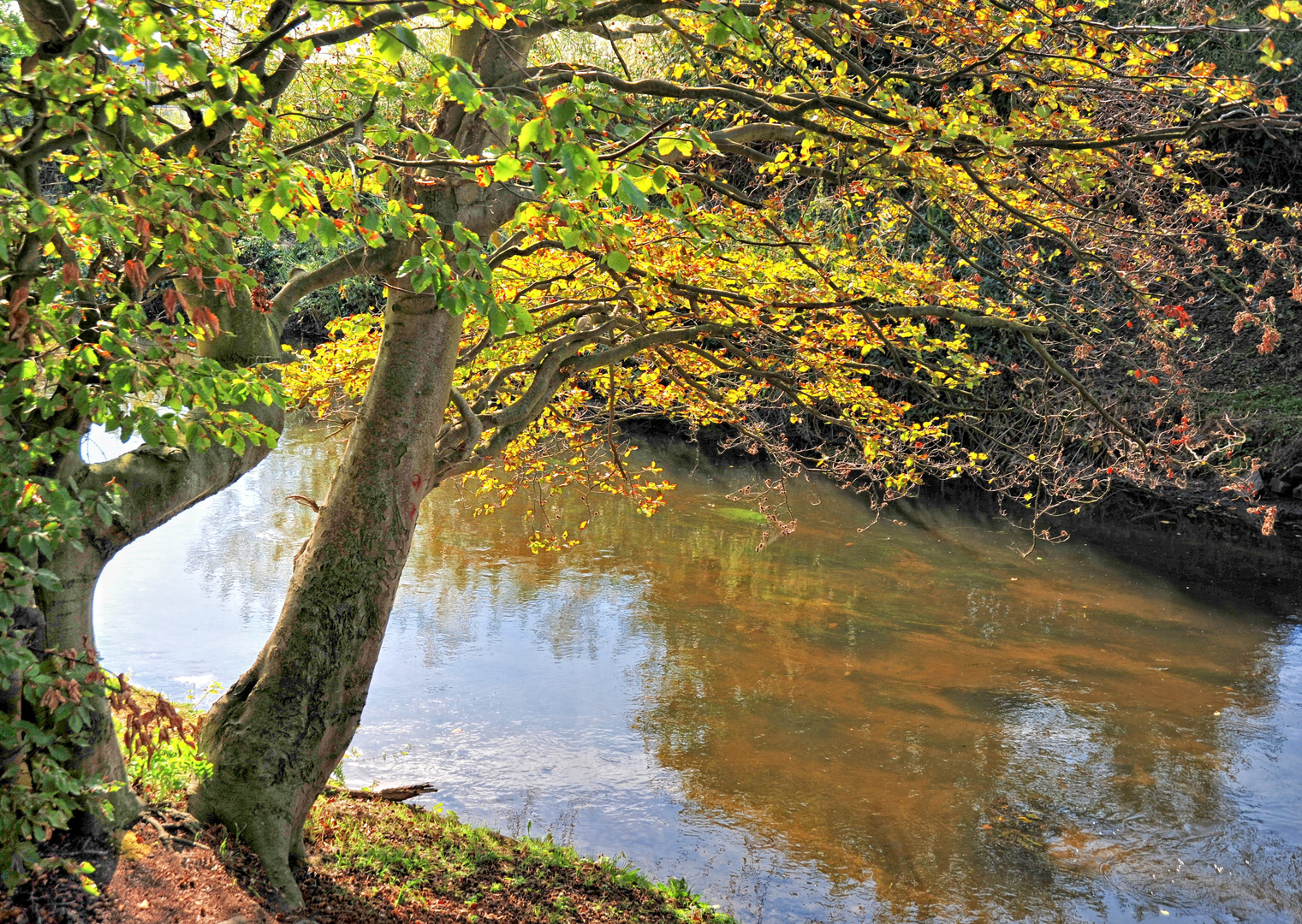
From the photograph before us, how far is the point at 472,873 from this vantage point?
5938 millimetres

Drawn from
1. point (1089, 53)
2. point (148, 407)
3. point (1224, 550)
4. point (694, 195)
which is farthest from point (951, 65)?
point (1224, 550)

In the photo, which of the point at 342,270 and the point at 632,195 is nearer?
the point at 632,195

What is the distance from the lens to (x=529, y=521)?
1688 centimetres

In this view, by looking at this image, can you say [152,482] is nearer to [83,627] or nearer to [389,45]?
[83,627]

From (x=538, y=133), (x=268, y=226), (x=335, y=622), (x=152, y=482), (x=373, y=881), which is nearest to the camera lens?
(x=538, y=133)

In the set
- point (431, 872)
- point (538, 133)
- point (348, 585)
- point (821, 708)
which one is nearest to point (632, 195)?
point (538, 133)

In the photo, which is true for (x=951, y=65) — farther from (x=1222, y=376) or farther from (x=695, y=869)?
(x=1222, y=376)

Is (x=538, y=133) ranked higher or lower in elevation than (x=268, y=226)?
higher

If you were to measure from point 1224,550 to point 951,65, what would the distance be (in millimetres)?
14055

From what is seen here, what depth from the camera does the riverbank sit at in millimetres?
3873

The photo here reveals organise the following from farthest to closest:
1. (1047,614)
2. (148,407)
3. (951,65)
A: (1047,614)
(951,65)
(148,407)

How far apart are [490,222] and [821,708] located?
6.66 metres

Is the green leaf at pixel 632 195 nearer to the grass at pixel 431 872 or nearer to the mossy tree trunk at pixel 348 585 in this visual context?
the mossy tree trunk at pixel 348 585

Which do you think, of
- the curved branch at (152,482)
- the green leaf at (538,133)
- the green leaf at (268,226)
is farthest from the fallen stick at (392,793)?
the green leaf at (538,133)
